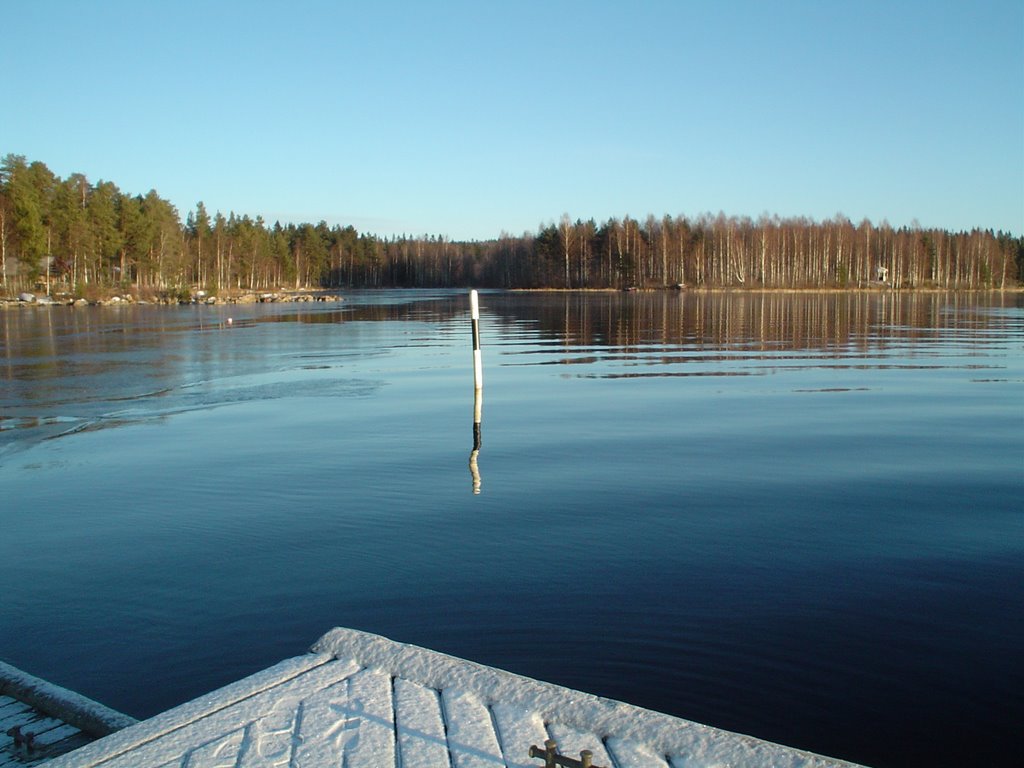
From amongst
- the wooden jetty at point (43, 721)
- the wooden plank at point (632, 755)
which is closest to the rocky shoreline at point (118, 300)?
the wooden jetty at point (43, 721)

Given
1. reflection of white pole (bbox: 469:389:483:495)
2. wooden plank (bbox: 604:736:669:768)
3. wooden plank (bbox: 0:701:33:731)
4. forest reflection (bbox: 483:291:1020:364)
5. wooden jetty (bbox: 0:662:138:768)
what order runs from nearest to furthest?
1. wooden plank (bbox: 604:736:669:768)
2. wooden jetty (bbox: 0:662:138:768)
3. wooden plank (bbox: 0:701:33:731)
4. reflection of white pole (bbox: 469:389:483:495)
5. forest reflection (bbox: 483:291:1020:364)

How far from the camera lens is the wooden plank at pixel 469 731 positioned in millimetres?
3152

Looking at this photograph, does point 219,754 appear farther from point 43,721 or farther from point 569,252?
point 569,252

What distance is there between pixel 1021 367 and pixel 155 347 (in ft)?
82.8

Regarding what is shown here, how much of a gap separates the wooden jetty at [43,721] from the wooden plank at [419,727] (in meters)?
1.13

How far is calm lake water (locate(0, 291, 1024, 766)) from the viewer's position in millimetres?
4629

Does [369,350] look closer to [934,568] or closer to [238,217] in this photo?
[934,568]

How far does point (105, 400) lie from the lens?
1562cm

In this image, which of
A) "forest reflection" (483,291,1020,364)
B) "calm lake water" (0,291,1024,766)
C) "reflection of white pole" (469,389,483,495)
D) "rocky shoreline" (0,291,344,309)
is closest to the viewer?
"calm lake water" (0,291,1024,766)

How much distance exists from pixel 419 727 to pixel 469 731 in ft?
0.67

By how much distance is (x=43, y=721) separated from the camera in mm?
3670

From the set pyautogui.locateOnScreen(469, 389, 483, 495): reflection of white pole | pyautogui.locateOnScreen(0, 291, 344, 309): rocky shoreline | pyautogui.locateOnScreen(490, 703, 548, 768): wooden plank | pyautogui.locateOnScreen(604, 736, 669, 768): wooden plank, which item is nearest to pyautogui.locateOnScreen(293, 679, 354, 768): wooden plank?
pyautogui.locateOnScreen(490, 703, 548, 768): wooden plank

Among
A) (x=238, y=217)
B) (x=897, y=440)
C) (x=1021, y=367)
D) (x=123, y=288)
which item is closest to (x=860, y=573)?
(x=897, y=440)

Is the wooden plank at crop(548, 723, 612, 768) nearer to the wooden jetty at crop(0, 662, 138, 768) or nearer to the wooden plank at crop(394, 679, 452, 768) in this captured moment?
the wooden plank at crop(394, 679, 452, 768)
